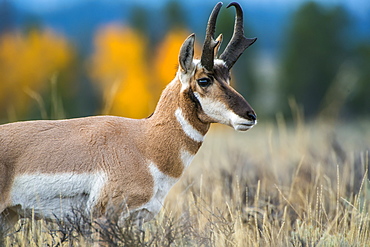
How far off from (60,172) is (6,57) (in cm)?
3360

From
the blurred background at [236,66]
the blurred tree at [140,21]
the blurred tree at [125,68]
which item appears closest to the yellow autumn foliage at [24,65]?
the blurred background at [236,66]

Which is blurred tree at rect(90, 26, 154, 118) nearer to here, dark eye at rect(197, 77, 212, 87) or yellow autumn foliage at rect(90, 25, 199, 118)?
yellow autumn foliage at rect(90, 25, 199, 118)

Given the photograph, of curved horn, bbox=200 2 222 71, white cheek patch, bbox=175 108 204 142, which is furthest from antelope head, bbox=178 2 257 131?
white cheek patch, bbox=175 108 204 142

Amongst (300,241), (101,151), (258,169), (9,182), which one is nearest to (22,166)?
(9,182)

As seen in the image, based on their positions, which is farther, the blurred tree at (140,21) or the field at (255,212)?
the blurred tree at (140,21)

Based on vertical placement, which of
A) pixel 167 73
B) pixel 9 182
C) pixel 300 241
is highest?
pixel 167 73

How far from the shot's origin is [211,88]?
481cm

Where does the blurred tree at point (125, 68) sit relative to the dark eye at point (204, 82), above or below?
above

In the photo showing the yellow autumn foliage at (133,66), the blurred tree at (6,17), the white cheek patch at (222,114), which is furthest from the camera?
the blurred tree at (6,17)

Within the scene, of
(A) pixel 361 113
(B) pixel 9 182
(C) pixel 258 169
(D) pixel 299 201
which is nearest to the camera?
(B) pixel 9 182

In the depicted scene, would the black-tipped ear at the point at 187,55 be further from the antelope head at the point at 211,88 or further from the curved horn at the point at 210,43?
the curved horn at the point at 210,43

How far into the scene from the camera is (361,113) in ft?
104

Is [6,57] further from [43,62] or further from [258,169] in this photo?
[258,169]

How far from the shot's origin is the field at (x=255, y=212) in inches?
185
